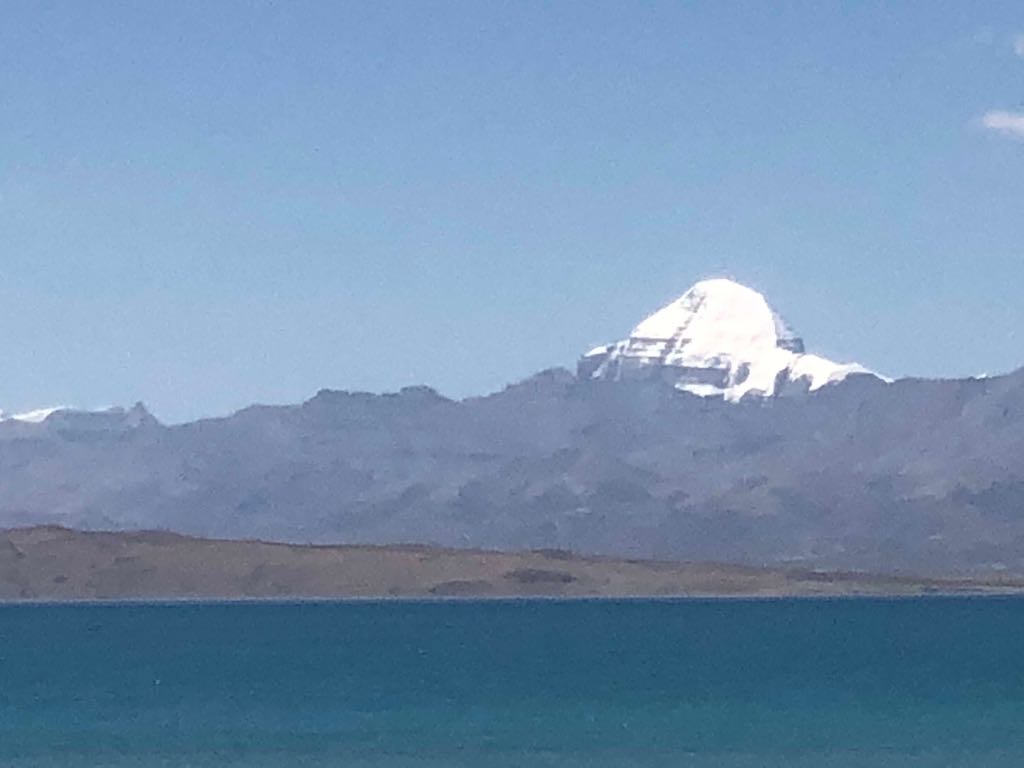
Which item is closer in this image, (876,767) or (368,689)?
(876,767)

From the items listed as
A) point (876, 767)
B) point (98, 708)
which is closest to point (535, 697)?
point (98, 708)

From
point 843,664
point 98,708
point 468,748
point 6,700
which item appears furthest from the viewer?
point 843,664

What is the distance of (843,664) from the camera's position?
177375 millimetres

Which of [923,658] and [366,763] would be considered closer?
[366,763]

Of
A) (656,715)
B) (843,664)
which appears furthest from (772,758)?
(843,664)

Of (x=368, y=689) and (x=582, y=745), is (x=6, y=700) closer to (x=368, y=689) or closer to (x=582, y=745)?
(x=368, y=689)

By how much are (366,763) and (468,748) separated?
314 inches

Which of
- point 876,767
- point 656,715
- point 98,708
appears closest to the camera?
point 876,767

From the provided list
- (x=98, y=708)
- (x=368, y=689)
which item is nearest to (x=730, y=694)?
(x=368, y=689)

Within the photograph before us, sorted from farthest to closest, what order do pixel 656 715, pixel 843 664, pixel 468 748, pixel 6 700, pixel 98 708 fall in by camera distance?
pixel 843 664, pixel 6 700, pixel 98 708, pixel 656 715, pixel 468 748

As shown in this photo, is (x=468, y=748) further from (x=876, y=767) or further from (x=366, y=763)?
(x=876, y=767)

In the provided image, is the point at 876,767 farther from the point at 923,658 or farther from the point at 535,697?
the point at 923,658

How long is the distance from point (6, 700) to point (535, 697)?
33308 mm

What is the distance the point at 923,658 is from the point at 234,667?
56591 millimetres
